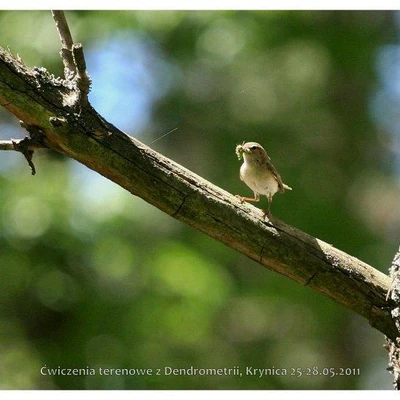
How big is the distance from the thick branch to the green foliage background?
7.33 ft

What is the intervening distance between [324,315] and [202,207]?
5146 millimetres

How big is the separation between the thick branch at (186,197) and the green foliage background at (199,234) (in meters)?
2.23

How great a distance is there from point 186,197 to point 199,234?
194 inches

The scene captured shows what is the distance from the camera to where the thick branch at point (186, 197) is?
8.54ft

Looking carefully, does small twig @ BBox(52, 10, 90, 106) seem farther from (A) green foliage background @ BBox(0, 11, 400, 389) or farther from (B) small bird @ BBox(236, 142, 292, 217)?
(A) green foliage background @ BBox(0, 11, 400, 389)

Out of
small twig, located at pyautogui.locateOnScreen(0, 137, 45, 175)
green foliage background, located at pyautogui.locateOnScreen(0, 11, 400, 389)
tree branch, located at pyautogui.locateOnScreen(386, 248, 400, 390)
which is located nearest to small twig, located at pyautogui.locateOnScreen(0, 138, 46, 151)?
small twig, located at pyautogui.locateOnScreen(0, 137, 45, 175)

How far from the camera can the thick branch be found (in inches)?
103

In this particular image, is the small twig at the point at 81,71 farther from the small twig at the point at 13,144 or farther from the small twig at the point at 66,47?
the small twig at the point at 13,144

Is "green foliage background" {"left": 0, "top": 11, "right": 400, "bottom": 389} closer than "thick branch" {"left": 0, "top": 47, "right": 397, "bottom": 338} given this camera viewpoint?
No

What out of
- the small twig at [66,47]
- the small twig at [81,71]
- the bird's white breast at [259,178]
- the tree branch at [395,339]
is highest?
the bird's white breast at [259,178]

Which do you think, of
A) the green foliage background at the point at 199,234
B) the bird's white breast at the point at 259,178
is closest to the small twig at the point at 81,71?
the bird's white breast at the point at 259,178

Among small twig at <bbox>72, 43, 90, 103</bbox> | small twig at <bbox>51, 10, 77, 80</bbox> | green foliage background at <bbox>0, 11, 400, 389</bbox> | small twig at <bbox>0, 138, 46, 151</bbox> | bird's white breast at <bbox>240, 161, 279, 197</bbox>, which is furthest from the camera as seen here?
green foliage background at <bbox>0, 11, 400, 389</bbox>

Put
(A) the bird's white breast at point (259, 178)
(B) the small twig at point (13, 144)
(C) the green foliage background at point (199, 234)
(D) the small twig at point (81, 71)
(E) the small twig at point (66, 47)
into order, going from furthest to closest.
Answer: (C) the green foliage background at point (199, 234) < (A) the bird's white breast at point (259, 178) < (E) the small twig at point (66, 47) < (B) the small twig at point (13, 144) < (D) the small twig at point (81, 71)

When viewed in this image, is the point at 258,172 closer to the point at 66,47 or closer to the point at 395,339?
the point at 395,339
